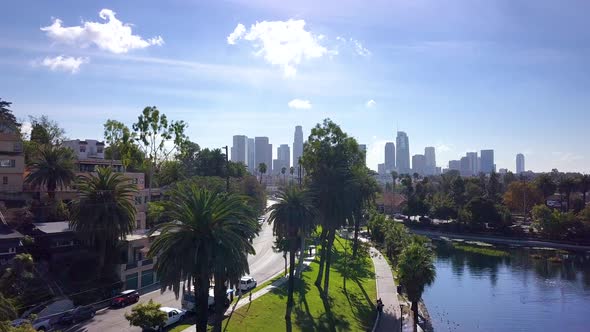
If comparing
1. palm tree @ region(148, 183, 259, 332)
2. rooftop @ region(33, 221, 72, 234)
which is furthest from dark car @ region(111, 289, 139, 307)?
palm tree @ region(148, 183, 259, 332)

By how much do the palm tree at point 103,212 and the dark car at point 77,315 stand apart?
727 cm

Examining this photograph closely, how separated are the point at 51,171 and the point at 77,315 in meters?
22.6

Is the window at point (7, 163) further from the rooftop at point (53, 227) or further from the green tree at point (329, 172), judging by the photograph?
the green tree at point (329, 172)

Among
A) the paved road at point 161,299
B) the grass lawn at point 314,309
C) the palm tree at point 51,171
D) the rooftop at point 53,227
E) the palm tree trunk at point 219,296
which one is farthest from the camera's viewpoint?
the palm tree at point 51,171

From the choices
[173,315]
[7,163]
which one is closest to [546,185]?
[173,315]

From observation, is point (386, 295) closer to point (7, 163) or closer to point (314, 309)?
point (314, 309)

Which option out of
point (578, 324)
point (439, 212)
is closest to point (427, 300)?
point (578, 324)

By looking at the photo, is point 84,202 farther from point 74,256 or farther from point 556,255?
point 556,255

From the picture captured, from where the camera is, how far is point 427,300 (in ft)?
183

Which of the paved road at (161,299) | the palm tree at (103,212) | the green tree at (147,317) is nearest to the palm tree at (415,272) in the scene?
the paved road at (161,299)

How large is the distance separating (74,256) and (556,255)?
77.8 meters

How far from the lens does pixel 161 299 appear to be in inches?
1609

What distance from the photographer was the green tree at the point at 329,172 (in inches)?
1766

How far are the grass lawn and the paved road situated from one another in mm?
4714
